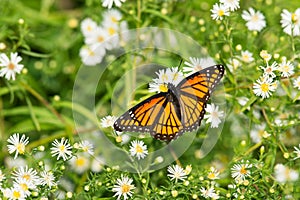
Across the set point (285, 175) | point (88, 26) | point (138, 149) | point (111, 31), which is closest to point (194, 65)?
point (138, 149)

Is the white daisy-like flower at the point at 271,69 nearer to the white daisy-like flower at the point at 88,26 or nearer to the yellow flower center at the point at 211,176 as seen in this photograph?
the yellow flower center at the point at 211,176

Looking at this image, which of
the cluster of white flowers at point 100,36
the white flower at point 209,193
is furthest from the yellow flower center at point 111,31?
the white flower at point 209,193

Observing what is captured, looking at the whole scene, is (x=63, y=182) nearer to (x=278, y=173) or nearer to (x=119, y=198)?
(x=119, y=198)

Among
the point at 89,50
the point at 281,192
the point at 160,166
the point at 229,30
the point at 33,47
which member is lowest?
the point at 281,192

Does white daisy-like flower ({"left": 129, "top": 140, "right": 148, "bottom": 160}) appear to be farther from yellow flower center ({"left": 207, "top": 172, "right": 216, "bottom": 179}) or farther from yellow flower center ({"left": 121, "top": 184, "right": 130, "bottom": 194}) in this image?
yellow flower center ({"left": 207, "top": 172, "right": 216, "bottom": 179})

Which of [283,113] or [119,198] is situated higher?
[283,113]

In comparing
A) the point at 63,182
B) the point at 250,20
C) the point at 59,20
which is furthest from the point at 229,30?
the point at 59,20
